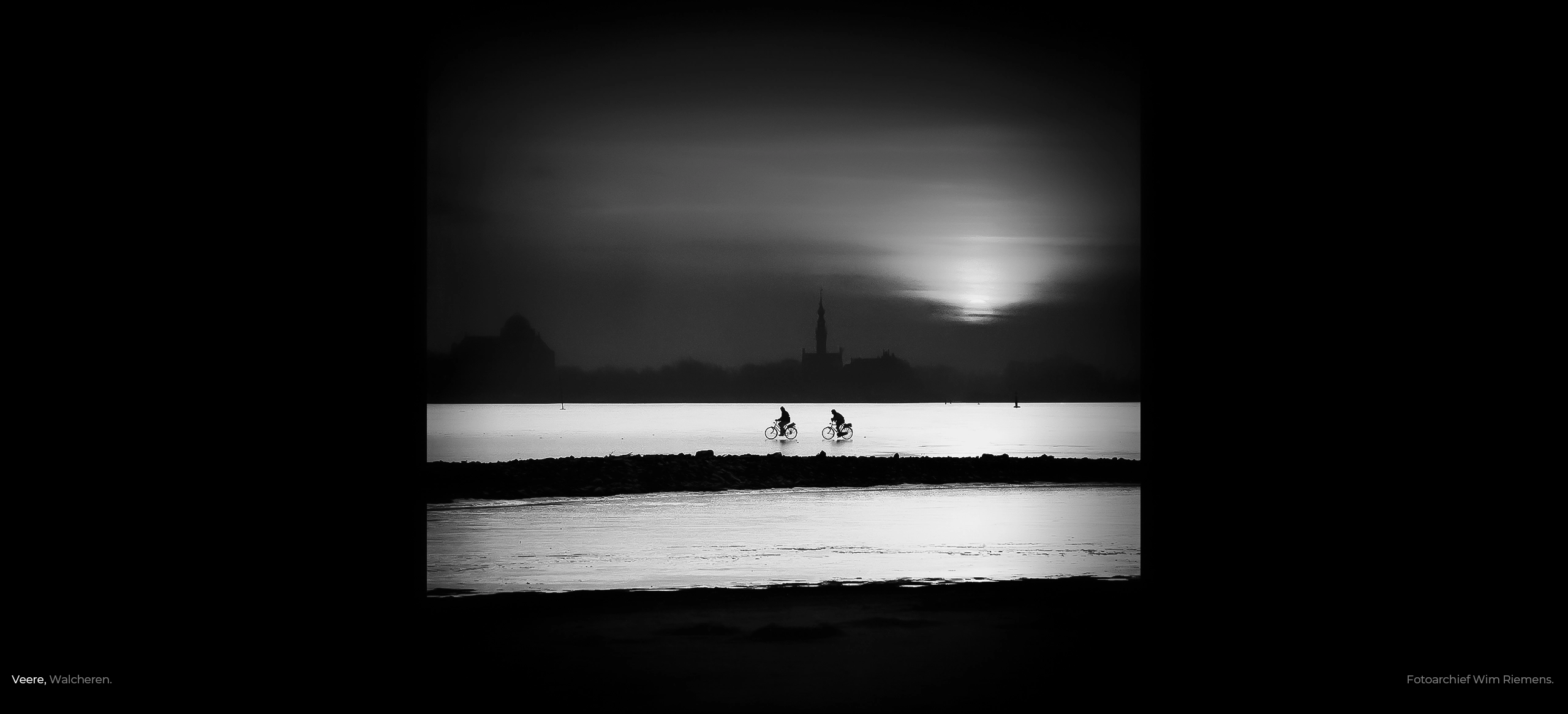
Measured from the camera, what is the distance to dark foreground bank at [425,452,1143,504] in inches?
652

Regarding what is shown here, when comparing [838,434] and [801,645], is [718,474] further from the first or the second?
[801,645]

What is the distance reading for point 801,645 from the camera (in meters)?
4.08

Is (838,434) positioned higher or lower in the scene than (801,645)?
lower

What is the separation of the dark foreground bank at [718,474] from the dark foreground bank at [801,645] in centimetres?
1043

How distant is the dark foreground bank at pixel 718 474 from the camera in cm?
1656

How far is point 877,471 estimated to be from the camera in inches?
778

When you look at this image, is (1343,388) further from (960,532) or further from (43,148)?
(960,532)

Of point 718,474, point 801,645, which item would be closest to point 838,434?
point 718,474

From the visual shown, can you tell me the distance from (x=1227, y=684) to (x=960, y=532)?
22.4ft

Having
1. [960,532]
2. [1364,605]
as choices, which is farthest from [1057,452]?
[1364,605]

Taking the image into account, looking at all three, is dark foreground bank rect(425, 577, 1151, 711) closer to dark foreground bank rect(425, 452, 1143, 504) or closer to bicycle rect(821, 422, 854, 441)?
dark foreground bank rect(425, 452, 1143, 504)

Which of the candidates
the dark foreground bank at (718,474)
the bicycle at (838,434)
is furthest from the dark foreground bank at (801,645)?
the bicycle at (838,434)

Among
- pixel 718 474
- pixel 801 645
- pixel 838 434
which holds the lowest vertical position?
pixel 718 474

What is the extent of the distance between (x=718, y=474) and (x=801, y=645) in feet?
46.6
